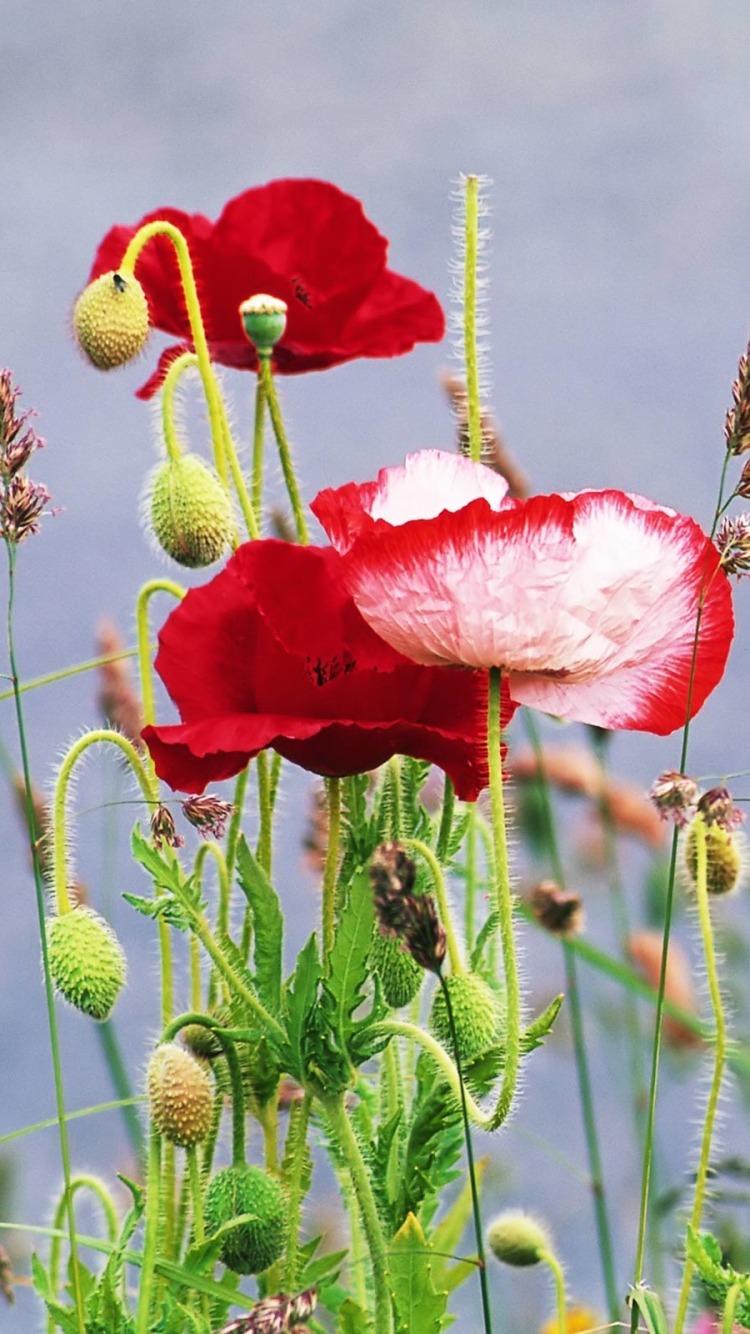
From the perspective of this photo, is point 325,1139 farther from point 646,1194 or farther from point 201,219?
point 201,219

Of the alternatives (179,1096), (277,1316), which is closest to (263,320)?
(179,1096)

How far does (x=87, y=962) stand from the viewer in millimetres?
872

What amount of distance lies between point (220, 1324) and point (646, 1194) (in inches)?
10.4

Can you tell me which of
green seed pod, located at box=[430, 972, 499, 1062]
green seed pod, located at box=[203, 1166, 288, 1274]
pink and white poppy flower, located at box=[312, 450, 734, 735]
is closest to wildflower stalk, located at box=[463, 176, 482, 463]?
pink and white poppy flower, located at box=[312, 450, 734, 735]

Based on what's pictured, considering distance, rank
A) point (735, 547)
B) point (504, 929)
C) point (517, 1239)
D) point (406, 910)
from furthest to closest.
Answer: point (517, 1239)
point (735, 547)
point (504, 929)
point (406, 910)

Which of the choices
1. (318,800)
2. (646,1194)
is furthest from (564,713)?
(318,800)

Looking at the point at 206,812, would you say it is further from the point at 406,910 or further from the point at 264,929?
the point at 406,910

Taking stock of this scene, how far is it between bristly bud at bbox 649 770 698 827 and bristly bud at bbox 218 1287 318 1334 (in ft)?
0.79

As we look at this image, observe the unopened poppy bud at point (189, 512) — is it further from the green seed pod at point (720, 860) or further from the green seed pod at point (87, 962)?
the green seed pod at point (720, 860)

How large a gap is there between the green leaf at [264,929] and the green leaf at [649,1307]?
0.20 meters

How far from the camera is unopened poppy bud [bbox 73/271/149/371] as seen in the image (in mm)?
928

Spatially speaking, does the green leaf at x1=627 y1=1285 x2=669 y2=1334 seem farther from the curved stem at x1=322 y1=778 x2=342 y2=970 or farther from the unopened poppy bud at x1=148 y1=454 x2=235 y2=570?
the unopened poppy bud at x1=148 y1=454 x2=235 y2=570

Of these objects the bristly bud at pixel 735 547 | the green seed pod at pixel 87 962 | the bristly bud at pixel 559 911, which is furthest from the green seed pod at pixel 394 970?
the bristly bud at pixel 559 911

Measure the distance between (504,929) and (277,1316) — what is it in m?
0.18
